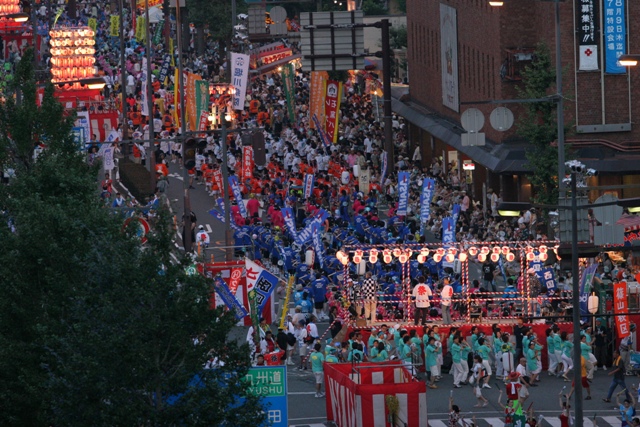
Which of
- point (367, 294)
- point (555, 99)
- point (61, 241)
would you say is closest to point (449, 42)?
point (367, 294)

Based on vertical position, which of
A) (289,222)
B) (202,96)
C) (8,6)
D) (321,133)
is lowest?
(289,222)

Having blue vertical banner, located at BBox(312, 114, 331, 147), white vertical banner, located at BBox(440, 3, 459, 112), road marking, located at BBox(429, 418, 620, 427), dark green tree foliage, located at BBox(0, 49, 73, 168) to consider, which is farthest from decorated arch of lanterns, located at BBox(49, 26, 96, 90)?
road marking, located at BBox(429, 418, 620, 427)

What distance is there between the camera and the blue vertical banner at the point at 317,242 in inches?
1834

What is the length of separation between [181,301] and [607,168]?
3045cm

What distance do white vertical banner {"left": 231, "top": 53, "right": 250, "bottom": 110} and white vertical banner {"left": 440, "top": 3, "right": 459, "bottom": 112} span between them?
1044 cm

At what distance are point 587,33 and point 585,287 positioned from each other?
567 inches

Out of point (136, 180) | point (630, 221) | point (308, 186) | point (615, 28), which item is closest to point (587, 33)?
point (615, 28)

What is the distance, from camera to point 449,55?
66.8m

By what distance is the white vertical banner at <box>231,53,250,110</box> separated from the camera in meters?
57.1

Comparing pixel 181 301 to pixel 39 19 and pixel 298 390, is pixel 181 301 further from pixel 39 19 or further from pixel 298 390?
pixel 39 19

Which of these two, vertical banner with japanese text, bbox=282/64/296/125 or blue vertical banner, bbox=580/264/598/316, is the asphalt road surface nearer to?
blue vertical banner, bbox=580/264/598/316

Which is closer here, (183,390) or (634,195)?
(183,390)

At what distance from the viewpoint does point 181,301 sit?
971 inches

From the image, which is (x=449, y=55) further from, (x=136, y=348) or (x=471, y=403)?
(x=136, y=348)
